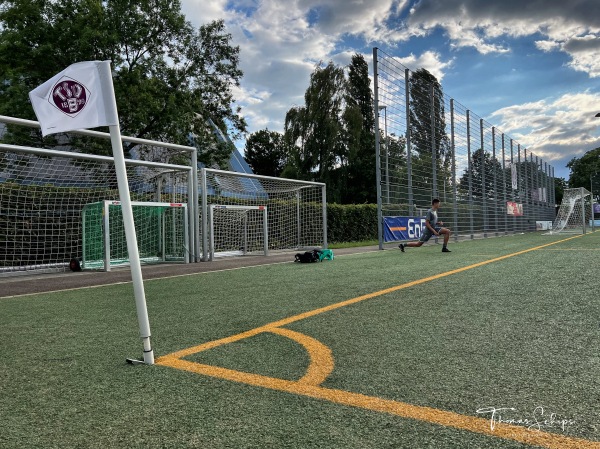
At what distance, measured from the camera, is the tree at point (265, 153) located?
61.9 m

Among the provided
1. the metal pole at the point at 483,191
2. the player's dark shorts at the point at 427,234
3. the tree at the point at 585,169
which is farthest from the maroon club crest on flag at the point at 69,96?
the tree at the point at 585,169

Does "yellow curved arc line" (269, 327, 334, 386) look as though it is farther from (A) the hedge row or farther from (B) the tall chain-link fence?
(A) the hedge row

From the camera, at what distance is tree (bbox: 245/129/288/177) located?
203 feet

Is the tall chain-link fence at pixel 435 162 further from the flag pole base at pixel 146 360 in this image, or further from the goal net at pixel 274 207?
the flag pole base at pixel 146 360

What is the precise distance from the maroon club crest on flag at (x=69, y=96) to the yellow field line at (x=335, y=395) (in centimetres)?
161

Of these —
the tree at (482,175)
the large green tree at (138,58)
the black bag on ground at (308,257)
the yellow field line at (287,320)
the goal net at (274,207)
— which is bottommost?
the yellow field line at (287,320)

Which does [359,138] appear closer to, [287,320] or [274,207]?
[274,207]

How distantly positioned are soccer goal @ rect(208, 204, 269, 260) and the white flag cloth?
9.62m

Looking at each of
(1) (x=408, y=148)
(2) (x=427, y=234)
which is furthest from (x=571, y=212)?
(2) (x=427, y=234)

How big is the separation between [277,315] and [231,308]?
624 millimetres

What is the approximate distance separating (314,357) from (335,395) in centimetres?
59

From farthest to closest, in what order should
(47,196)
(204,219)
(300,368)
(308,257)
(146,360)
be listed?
(204,219) < (47,196) < (308,257) < (146,360) < (300,368)

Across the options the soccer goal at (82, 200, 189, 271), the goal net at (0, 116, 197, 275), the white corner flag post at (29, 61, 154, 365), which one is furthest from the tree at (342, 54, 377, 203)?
the white corner flag post at (29, 61, 154, 365)

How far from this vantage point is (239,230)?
1403cm
